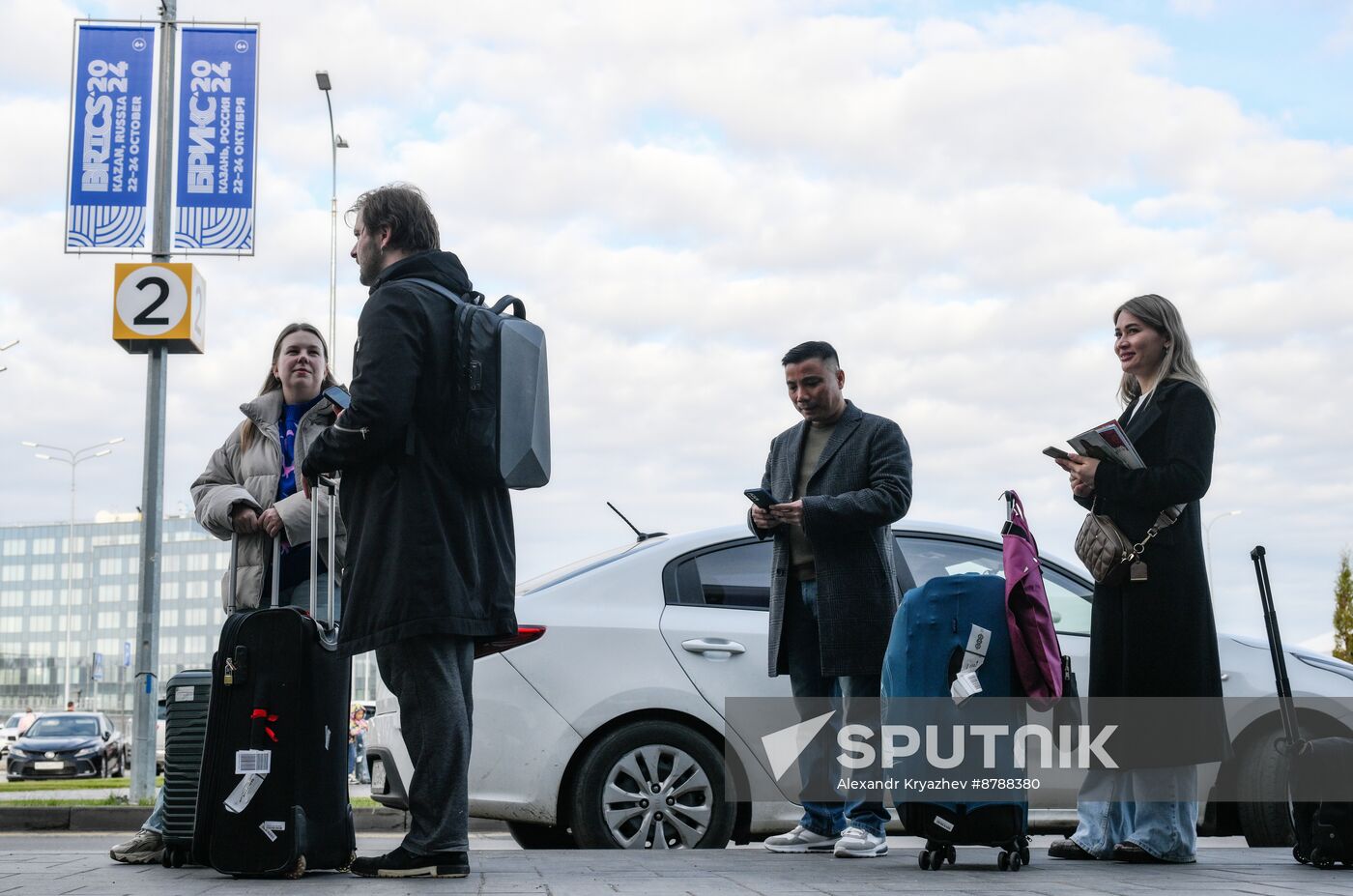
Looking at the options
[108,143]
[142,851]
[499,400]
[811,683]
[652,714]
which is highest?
[108,143]

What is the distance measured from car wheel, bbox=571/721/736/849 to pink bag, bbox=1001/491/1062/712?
1704mm

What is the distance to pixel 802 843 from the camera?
19.9ft

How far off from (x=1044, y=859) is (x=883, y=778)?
81cm

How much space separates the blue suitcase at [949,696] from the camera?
5152 mm

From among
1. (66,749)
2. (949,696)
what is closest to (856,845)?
(949,696)

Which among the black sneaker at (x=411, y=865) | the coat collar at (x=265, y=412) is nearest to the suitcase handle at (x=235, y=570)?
the coat collar at (x=265, y=412)

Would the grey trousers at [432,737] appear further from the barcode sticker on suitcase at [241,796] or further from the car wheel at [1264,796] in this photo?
the car wheel at [1264,796]

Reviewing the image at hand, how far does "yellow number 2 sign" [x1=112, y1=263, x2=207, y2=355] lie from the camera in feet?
37.3

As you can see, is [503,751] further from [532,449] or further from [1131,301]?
[1131,301]

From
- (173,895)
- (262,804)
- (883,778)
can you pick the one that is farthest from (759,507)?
(173,895)

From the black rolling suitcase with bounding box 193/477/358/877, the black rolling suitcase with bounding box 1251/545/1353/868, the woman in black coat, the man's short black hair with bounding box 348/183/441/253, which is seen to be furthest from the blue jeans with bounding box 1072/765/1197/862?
the man's short black hair with bounding box 348/183/441/253

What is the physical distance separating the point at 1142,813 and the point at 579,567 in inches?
107

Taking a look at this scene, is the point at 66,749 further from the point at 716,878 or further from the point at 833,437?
the point at 716,878

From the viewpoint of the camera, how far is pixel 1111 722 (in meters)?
5.67
